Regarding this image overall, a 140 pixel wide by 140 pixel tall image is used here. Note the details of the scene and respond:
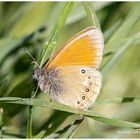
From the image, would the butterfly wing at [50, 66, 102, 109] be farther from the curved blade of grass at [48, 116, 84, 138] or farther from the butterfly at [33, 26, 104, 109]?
the curved blade of grass at [48, 116, 84, 138]

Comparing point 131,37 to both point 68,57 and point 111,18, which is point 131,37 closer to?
point 68,57

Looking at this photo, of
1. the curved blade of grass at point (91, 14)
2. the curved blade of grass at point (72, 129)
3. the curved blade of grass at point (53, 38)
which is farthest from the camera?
the curved blade of grass at point (91, 14)

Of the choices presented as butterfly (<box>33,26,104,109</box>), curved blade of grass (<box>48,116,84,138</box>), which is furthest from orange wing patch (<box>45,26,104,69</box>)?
curved blade of grass (<box>48,116,84,138</box>)

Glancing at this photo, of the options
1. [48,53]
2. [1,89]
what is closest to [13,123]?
[1,89]

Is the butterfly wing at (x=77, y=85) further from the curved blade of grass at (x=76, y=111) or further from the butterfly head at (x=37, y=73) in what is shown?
the curved blade of grass at (x=76, y=111)

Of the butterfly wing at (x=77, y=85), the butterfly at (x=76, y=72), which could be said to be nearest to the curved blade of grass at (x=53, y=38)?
the butterfly at (x=76, y=72)

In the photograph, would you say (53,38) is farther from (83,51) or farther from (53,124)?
(53,124)
